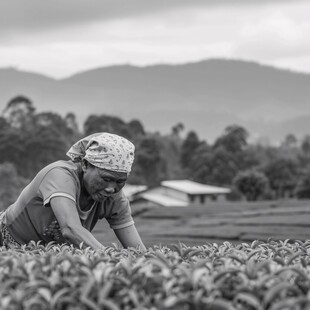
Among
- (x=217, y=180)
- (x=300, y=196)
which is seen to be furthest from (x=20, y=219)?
(x=217, y=180)

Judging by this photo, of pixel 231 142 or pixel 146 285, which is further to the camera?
pixel 231 142

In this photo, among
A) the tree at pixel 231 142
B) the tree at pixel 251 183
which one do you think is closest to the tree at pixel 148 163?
the tree at pixel 231 142

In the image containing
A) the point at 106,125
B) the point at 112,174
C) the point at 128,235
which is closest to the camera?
the point at 112,174

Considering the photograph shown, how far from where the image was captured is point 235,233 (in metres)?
22.9

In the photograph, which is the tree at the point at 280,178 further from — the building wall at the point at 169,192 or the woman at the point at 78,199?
the woman at the point at 78,199

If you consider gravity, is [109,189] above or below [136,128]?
above

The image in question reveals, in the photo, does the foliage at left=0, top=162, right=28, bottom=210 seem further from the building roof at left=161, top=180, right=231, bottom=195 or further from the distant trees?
the building roof at left=161, top=180, right=231, bottom=195

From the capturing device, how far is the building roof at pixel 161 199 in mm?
76938

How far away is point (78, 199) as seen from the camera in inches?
181

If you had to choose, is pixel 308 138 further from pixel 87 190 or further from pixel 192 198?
pixel 87 190

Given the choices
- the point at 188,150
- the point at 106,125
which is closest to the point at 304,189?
the point at 188,150

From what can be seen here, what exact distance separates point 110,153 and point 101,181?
20 centimetres

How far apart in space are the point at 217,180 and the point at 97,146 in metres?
90.5

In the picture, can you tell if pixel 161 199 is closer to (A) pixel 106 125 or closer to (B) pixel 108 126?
(B) pixel 108 126
